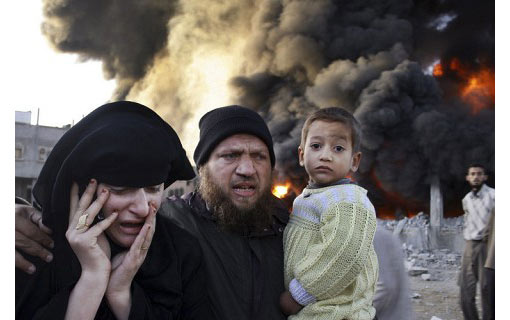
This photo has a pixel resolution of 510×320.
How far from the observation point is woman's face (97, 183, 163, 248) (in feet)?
5.33

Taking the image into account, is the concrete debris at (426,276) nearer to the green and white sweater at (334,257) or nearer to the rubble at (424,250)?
the rubble at (424,250)

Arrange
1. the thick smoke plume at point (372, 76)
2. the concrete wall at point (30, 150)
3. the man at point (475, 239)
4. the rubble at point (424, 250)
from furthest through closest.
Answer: the thick smoke plume at point (372, 76) < the rubble at point (424, 250) < the man at point (475, 239) < the concrete wall at point (30, 150)

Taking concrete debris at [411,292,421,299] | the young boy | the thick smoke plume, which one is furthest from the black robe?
concrete debris at [411,292,421,299]

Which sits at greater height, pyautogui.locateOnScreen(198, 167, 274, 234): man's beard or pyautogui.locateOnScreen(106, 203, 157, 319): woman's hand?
pyautogui.locateOnScreen(198, 167, 274, 234): man's beard

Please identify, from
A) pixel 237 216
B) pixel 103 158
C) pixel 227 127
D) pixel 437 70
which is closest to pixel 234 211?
pixel 237 216

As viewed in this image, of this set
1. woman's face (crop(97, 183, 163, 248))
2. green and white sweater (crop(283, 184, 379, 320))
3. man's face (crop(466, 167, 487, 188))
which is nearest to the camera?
woman's face (crop(97, 183, 163, 248))

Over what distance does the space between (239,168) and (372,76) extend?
43.2 ft

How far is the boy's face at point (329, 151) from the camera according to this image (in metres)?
2.08

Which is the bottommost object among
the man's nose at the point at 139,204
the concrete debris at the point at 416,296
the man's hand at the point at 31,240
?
the concrete debris at the point at 416,296

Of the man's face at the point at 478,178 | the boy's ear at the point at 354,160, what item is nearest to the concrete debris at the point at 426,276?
the man's face at the point at 478,178

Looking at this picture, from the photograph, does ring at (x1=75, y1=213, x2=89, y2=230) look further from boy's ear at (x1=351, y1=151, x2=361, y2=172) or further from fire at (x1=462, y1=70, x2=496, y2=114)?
fire at (x1=462, y1=70, x2=496, y2=114)

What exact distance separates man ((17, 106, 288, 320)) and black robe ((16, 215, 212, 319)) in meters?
0.10

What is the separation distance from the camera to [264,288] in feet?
6.24

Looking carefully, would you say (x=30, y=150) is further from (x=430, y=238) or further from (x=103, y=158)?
(x=430, y=238)
